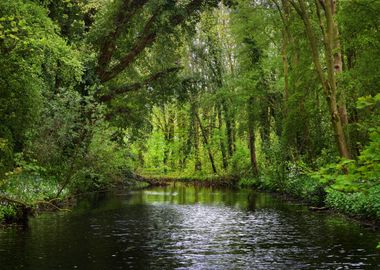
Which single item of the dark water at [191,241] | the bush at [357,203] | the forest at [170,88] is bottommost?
the dark water at [191,241]

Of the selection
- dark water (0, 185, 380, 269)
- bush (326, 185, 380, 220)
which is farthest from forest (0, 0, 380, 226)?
dark water (0, 185, 380, 269)

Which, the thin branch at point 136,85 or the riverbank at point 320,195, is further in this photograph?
the thin branch at point 136,85

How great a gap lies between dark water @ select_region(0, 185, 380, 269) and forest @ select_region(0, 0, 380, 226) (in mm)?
1428

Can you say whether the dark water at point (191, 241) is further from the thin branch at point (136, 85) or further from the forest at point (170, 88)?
the thin branch at point (136, 85)

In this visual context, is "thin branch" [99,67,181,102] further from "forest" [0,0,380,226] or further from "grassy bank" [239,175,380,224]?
"grassy bank" [239,175,380,224]

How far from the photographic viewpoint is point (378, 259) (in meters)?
11.4

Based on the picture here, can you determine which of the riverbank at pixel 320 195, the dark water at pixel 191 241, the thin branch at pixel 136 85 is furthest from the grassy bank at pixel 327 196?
the thin branch at pixel 136 85

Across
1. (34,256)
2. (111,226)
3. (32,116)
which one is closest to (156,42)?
(32,116)

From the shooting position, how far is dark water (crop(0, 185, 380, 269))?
1133cm

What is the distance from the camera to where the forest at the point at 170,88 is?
16734 mm

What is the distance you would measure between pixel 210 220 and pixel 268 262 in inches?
314

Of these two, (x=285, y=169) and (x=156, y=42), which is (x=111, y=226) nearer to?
(x=156, y=42)

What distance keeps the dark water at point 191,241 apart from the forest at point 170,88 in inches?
56.2

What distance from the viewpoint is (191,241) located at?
14.4m
